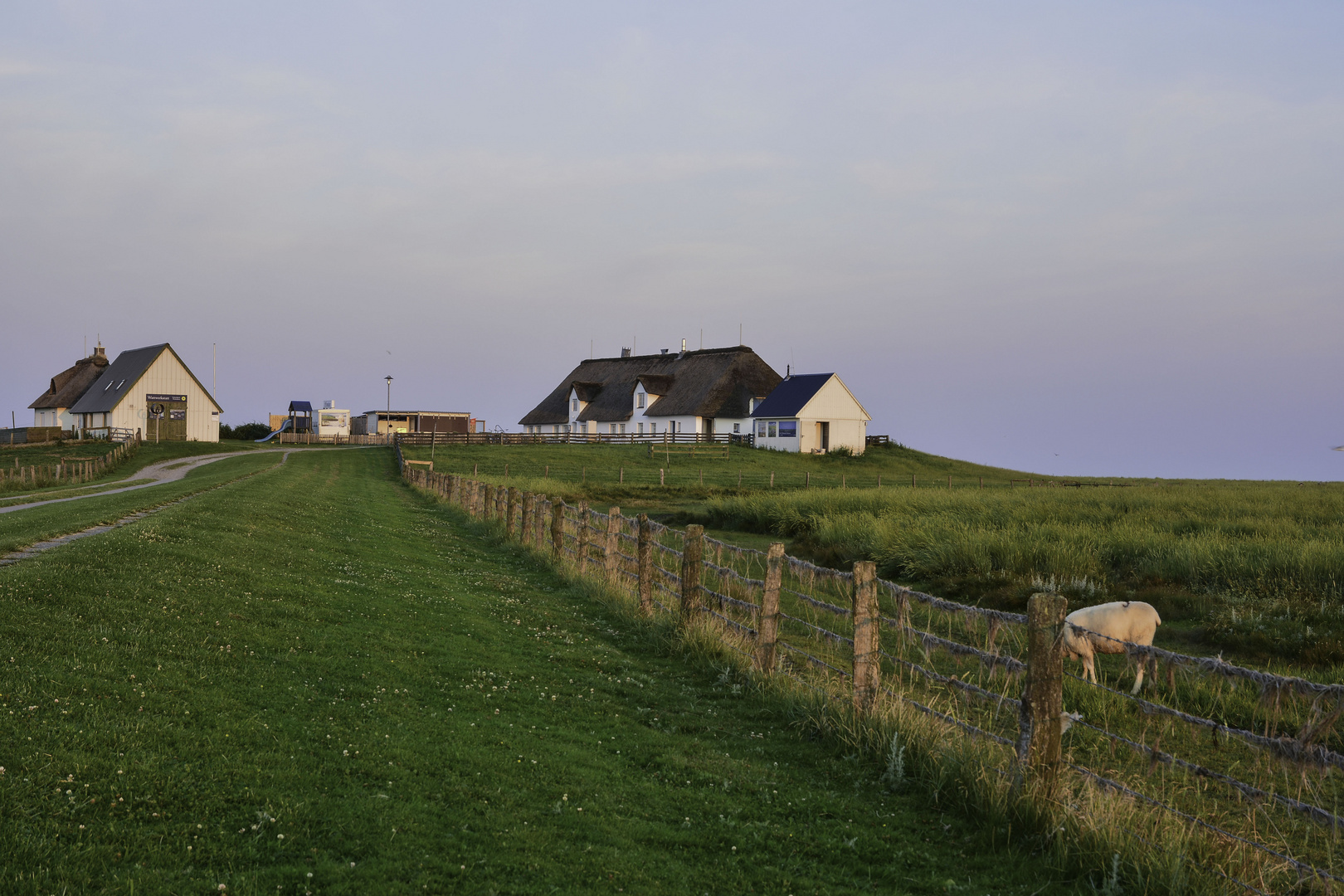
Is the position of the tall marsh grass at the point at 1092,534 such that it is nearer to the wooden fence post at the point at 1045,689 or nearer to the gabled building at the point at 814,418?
the wooden fence post at the point at 1045,689

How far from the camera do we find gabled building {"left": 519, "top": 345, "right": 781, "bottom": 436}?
7706cm

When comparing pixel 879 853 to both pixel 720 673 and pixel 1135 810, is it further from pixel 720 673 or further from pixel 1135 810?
→ pixel 720 673

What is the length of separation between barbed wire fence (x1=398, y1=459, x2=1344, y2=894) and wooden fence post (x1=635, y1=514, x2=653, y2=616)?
3cm

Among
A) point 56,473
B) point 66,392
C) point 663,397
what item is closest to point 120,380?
point 66,392

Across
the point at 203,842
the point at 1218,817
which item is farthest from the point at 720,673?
the point at 203,842

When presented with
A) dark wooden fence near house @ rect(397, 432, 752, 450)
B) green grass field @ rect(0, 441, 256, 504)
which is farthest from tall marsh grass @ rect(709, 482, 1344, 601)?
dark wooden fence near house @ rect(397, 432, 752, 450)

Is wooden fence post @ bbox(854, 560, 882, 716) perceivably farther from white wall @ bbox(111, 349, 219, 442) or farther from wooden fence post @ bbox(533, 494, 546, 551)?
white wall @ bbox(111, 349, 219, 442)

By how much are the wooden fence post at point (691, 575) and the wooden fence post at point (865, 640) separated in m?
3.66

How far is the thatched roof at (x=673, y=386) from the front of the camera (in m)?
77.6

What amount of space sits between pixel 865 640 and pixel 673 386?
7437 cm

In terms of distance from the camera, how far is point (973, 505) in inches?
1129

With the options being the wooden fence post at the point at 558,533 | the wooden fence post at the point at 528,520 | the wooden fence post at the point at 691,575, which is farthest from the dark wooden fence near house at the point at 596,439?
the wooden fence post at the point at 691,575

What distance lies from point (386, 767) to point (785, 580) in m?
13.6

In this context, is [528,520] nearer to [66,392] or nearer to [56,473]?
[56,473]
